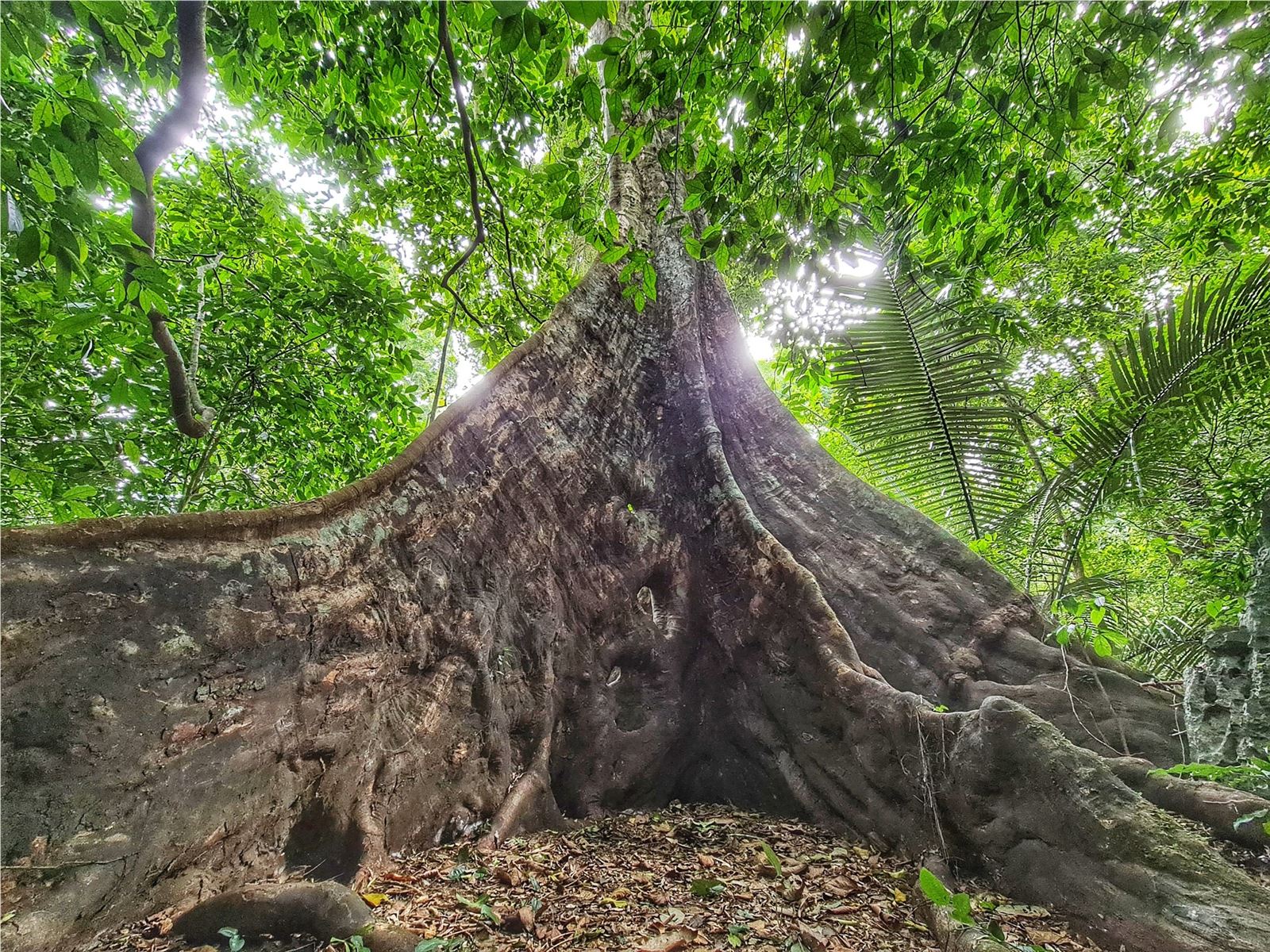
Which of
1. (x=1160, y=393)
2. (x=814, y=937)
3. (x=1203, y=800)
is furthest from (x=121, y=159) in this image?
(x=1160, y=393)

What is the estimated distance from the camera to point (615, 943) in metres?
1.62

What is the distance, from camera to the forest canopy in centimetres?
150

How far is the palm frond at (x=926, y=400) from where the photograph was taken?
3.78m

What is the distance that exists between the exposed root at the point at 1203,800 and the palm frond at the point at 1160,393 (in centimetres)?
113

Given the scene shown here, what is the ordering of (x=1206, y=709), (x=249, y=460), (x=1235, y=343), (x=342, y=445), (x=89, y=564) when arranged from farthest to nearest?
(x=342, y=445) < (x=249, y=460) < (x=1235, y=343) < (x=1206, y=709) < (x=89, y=564)

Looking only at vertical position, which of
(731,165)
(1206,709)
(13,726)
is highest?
(731,165)

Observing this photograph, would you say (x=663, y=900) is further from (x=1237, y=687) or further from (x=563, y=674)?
(x=1237, y=687)

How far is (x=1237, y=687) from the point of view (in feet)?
6.57

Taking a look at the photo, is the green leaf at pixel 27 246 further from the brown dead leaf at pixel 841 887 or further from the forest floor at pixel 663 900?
the brown dead leaf at pixel 841 887

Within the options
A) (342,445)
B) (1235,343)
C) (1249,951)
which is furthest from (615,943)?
(342,445)

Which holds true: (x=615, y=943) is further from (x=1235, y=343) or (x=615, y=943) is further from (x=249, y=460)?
(x=249, y=460)

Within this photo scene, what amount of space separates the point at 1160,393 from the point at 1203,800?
215cm

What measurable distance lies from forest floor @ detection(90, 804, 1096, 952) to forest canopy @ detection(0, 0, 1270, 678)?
51.8 inches

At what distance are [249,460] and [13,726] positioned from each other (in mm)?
3386
